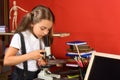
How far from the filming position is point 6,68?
2848mm

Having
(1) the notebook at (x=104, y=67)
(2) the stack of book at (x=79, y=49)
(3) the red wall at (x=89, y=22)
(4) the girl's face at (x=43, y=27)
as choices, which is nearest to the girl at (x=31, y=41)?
(4) the girl's face at (x=43, y=27)

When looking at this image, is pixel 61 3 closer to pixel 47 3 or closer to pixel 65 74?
pixel 47 3

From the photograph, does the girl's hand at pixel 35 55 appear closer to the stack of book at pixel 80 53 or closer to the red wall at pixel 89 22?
the stack of book at pixel 80 53

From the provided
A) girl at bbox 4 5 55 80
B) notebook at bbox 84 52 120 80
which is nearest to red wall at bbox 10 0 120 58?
girl at bbox 4 5 55 80

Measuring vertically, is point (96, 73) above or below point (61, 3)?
below

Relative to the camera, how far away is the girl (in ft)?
4.70

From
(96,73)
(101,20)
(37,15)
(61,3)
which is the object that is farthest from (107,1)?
(96,73)

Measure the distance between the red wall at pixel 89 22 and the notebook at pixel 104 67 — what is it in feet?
1.94

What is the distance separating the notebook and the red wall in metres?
0.59

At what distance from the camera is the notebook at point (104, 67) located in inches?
46.9

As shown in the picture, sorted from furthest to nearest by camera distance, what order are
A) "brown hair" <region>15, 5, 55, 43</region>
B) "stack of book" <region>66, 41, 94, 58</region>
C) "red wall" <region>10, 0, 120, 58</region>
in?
"red wall" <region>10, 0, 120, 58</region>, "stack of book" <region>66, 41, 94, 58</region>, "brown hair" <region>15, 5, 55, 43</region>

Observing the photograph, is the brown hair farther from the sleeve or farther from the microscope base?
the microscope base

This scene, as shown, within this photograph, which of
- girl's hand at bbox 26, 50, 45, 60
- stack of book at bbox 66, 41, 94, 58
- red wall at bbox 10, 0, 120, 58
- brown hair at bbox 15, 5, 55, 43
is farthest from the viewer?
red wall at bbox 10, 0, 120, 58

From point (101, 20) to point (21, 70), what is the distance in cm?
74
